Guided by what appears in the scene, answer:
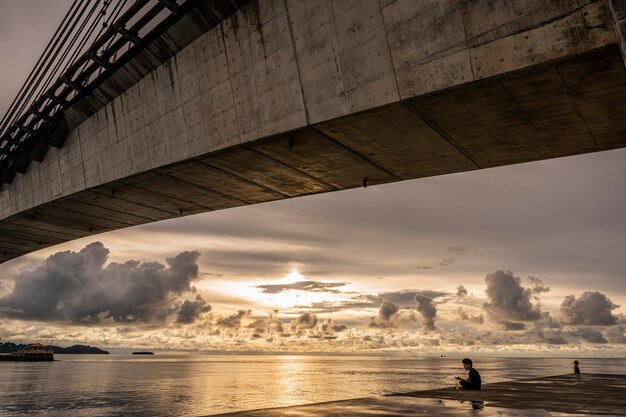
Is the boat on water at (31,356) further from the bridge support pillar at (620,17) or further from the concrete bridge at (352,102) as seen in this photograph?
the bridge support pillar at (620,17)

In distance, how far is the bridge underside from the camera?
Answer: 26.9 feet

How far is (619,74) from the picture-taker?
7.67 meters

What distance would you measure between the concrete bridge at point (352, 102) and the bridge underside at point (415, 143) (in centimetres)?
5

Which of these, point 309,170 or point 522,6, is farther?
point 309,170

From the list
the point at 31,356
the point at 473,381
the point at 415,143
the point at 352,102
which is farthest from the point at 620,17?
the point at 31,356

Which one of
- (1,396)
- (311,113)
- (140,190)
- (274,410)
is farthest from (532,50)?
(1,396)

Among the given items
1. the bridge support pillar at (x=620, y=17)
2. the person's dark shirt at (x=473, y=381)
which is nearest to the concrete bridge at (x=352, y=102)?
the bridge support pillar at (x=620, y=17)

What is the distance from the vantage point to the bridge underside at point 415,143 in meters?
8.20

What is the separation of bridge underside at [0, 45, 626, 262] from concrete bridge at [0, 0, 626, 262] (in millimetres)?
46

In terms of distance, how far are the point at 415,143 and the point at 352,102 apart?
2513 millimetres

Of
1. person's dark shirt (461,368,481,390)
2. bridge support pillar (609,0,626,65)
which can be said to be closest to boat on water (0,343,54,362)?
person's dark shirt (461,368,481,390)

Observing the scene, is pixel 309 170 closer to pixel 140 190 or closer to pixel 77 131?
pixel 140 190

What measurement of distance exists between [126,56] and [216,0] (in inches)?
163

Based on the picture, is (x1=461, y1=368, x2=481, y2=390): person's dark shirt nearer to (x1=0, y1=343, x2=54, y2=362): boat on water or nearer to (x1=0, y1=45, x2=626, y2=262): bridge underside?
(x1=0, y1=45, x2=626, y2=262): bridge underside
